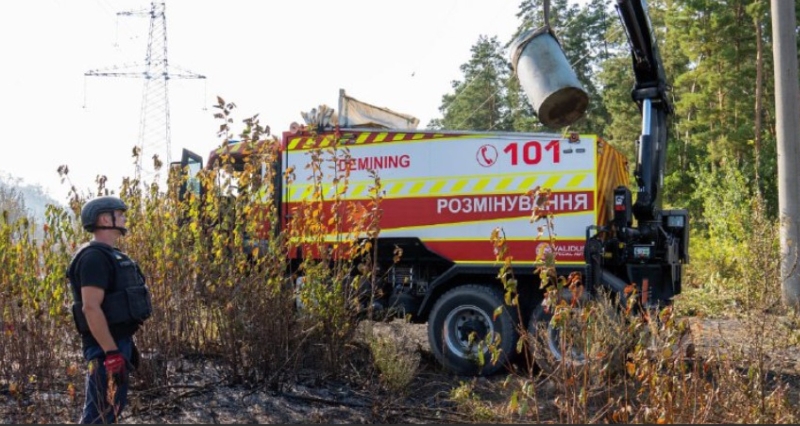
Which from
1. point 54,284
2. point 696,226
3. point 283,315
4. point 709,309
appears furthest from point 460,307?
point 696,226

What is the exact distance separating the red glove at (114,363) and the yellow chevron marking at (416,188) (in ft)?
14.0

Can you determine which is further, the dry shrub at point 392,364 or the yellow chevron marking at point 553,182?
the yellow chevron marking at point 553,182

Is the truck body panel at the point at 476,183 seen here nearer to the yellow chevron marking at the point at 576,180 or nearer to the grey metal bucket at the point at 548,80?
the yellow chevron marking at the point at 576,180

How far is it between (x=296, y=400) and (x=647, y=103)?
5.28 meters

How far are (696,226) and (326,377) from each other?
22.6m

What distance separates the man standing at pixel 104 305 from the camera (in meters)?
4.12

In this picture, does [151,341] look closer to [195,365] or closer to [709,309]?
[195,365]

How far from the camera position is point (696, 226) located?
2597cm

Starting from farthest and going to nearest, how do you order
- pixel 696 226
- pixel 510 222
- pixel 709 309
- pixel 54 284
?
1. pixel 696 226
2. pixel 709 309
3. pixel 510 222
4. pixel 54 284

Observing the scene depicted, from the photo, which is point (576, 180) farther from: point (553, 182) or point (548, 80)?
point (548, 80)

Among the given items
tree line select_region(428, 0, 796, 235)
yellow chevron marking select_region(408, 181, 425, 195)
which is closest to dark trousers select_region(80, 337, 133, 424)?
yellow chevron marking select_region(408, 181, 425, 195)

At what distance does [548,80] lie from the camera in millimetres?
7137

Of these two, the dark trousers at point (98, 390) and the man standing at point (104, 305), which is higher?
the man standing at point (104, 305)

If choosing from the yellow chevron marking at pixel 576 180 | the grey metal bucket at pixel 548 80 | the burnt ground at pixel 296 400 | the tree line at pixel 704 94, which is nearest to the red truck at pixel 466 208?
the yellow chevron marking at pixel 576 180
